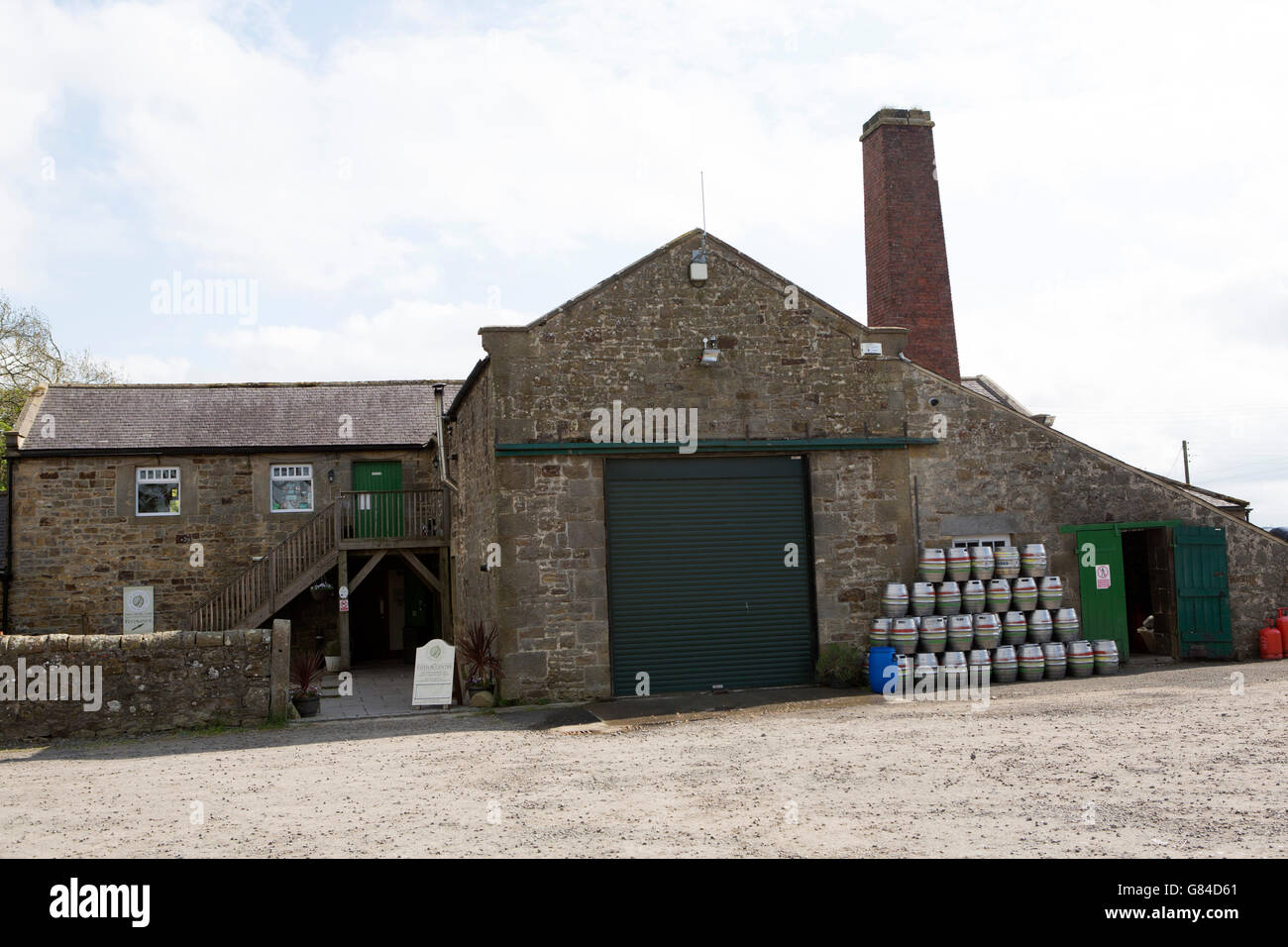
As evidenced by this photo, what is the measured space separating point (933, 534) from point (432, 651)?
738 cm

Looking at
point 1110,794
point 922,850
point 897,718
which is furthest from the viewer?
point 897,718

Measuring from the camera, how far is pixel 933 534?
1468 cm

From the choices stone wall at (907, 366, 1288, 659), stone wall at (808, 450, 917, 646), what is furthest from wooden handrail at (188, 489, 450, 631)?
stone wall at (907, 366, 1288, 659)

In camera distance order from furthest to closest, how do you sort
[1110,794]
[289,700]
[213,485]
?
1. [213,485]
2. [289,700]
3. [1110,794]

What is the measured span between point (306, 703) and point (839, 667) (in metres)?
7.13

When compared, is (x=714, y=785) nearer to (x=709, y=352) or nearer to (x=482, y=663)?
(x=482, y=663)

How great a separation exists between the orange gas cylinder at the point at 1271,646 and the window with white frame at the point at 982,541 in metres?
4.15

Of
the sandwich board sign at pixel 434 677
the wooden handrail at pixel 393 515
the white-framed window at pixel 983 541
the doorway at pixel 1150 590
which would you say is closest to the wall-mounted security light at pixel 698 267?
the white-framed window at pixel 983 541

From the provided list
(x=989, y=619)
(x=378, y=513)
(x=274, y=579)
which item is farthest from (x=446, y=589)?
(x=989, y=619)

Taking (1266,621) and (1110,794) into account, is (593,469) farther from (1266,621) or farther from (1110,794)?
(1266,621)

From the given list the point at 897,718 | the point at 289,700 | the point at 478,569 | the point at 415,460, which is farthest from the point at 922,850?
the point at 415,460

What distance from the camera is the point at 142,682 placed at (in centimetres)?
1183

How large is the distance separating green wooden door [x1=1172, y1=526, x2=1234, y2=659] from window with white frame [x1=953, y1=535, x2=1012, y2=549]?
→ 2.55 meters

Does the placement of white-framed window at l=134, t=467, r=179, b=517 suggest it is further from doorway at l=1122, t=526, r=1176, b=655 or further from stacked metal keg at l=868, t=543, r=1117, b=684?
doorway at l=1122, t=526, r=1176, b=655
